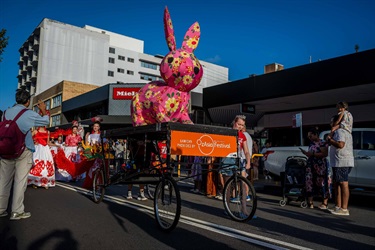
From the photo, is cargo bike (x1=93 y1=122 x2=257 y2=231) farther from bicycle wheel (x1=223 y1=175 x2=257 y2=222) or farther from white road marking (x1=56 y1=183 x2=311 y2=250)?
white road marking (x1=56 y1=183 x2=311 y2=250)

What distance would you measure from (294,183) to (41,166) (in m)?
6.87

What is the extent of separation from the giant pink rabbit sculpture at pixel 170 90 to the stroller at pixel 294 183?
2836 millimetres

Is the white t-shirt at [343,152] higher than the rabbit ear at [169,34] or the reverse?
the reverse

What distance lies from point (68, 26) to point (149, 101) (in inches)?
2581

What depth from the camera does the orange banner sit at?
15.0 ft

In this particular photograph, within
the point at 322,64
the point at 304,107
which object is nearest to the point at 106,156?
the point at 322,64

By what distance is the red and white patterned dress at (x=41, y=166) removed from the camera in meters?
8.97

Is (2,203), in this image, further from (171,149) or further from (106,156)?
(171,149)

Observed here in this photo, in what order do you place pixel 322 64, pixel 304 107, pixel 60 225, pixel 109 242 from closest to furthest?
pixel 109 242
pixel 60 225
pixel 322 64
pixel 304 107

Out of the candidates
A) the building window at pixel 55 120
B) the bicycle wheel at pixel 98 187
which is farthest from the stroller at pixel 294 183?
the building window at pixel 55 120

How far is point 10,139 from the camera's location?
4.89 m

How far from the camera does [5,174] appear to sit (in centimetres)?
507

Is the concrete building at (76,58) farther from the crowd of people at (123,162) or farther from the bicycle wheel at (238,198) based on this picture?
the bicycle wheel at (238,198)

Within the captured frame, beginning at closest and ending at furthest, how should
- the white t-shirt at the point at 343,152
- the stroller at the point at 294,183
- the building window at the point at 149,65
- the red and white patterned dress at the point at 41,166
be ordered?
1. the white t-shirt at the point at 343,152
2. the stroller at the point at 294,183
3. the red and white patterned dress at the point at 41,166
4. the building window at the point at 149,65
